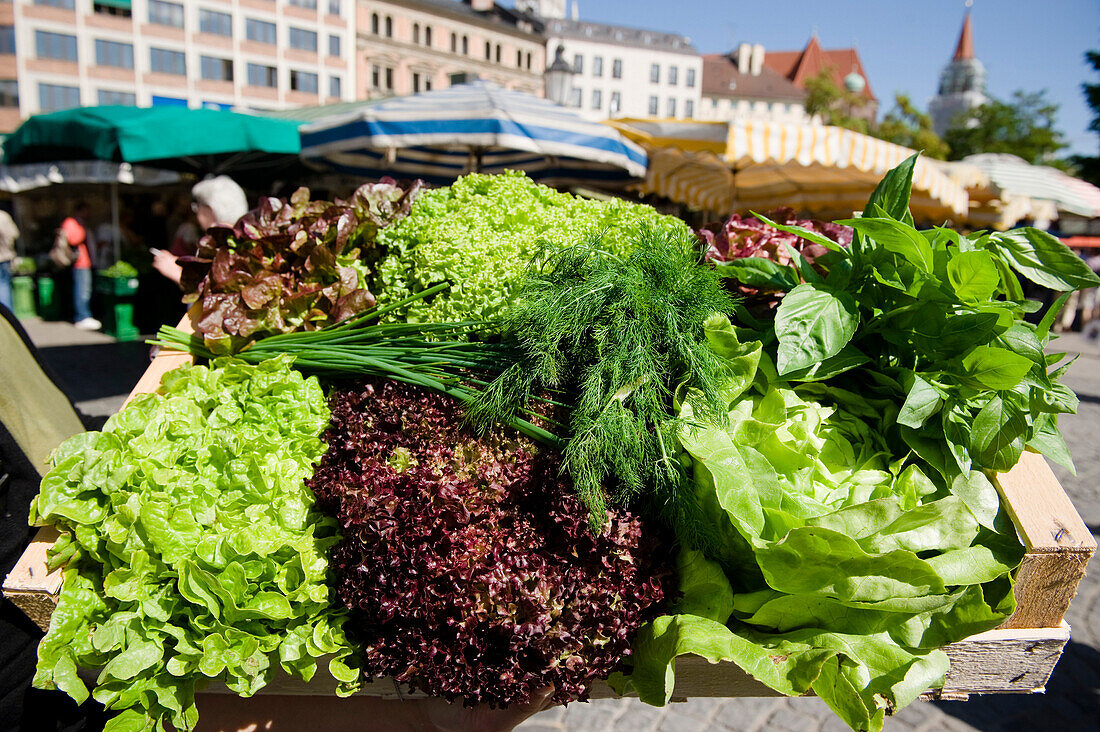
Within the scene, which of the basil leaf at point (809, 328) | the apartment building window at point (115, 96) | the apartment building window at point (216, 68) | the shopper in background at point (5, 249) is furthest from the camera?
the apartment building window at point (216, 68)

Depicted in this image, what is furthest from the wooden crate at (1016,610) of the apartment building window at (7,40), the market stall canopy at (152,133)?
the apartment building window at (7,40)

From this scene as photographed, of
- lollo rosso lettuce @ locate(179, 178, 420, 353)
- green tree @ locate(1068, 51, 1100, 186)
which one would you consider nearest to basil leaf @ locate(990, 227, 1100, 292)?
lollo rosso lettuce @ locate(179, 178, 420, 353)

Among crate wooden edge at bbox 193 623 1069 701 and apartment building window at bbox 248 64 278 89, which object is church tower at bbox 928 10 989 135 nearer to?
apartment building window at bbox 248 64 278 89

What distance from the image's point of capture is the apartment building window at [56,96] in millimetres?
36812

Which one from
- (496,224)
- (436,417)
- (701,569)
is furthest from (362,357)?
(701,569)

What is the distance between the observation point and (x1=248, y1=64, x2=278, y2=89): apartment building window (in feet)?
140

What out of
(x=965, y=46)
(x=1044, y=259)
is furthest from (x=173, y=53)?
(x=965, y=46)

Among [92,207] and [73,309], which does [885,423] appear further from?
[92,207]

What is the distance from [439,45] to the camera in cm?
5434

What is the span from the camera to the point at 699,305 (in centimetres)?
157

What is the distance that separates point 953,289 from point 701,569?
34.0 inches

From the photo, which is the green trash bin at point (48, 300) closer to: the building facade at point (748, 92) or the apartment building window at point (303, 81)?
the apartment building window at point (303, 81)

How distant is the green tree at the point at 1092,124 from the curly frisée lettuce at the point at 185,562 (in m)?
25.8

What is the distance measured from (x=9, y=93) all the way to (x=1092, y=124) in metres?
49.2
